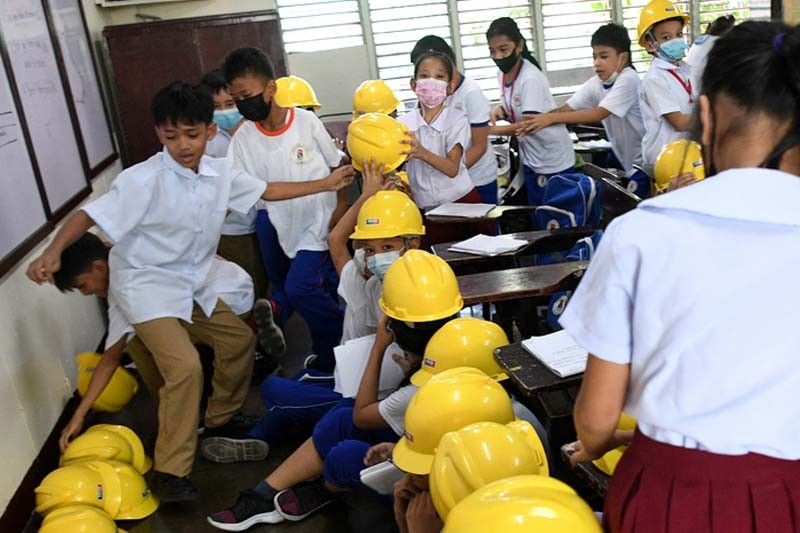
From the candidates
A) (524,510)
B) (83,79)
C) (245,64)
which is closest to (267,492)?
(524,510)

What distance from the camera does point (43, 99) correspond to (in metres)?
3.68

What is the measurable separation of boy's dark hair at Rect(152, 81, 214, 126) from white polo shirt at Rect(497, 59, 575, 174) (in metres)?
2.17

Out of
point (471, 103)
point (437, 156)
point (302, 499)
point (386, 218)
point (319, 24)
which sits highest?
point (319, 24)

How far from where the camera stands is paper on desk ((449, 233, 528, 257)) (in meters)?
2.88

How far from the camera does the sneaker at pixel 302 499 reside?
2375mm

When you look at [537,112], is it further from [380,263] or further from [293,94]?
[380,263]

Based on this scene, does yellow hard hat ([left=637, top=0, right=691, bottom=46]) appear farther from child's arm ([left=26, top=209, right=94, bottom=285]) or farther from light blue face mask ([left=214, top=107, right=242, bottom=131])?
child's arm ([left=26, top=209, right=94, bottom=285])

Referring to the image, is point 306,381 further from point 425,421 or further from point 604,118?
point 604,118

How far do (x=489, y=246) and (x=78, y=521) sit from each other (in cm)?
183

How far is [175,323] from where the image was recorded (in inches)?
108

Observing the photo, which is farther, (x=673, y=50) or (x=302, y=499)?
(x=673, y=50)

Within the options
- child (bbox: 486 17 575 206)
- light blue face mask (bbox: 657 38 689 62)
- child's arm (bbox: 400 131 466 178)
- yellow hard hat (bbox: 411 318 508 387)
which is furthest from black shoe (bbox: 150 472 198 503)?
light blue face mask (bbox: 657 38 689 62)

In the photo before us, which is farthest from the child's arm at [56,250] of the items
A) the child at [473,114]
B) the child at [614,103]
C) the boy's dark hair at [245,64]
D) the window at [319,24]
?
the window at [319,24]

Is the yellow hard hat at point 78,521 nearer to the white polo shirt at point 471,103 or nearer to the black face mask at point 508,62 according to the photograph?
the white polo shirt at point 471,103
